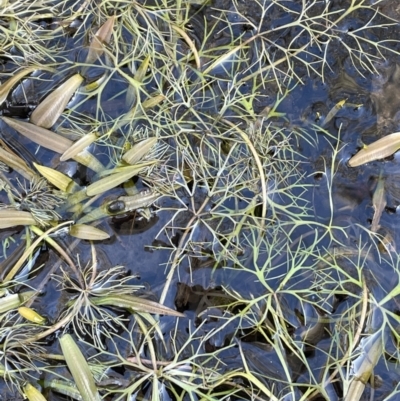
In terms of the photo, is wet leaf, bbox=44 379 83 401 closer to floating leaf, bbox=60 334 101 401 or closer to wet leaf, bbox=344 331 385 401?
floating leaf, bbox=60 334 101 401

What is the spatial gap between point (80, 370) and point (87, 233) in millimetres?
383

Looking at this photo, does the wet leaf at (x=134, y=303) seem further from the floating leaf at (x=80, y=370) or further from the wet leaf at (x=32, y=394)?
the wet leaf at (x=32, y=394)

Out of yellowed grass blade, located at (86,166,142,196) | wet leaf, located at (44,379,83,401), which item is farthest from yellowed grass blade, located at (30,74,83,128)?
wet leaf, located at (44,379,83,401)

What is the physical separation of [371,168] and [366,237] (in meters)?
0.21

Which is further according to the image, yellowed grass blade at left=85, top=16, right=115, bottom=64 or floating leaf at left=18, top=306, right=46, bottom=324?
yellowed grass blade at left=85, top=16, right=115, bottom=64

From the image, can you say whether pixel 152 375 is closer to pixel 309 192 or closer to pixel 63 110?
pixel 309 192

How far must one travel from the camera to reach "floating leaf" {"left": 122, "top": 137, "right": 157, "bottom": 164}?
1.64 meters

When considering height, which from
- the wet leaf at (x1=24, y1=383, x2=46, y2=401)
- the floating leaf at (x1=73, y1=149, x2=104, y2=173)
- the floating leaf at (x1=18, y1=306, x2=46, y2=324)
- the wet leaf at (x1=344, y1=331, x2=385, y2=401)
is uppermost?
the floating leaf at (x1=73, y1=149, x2=104, y2=173)

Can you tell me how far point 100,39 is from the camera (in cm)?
173

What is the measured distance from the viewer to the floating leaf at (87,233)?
1.63m

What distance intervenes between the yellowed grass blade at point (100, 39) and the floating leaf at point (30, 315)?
0.78 metres

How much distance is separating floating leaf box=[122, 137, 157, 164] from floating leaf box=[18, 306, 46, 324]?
51 cm

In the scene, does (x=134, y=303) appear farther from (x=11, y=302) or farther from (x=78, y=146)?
(x=78, y=146)

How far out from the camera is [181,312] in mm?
1621
